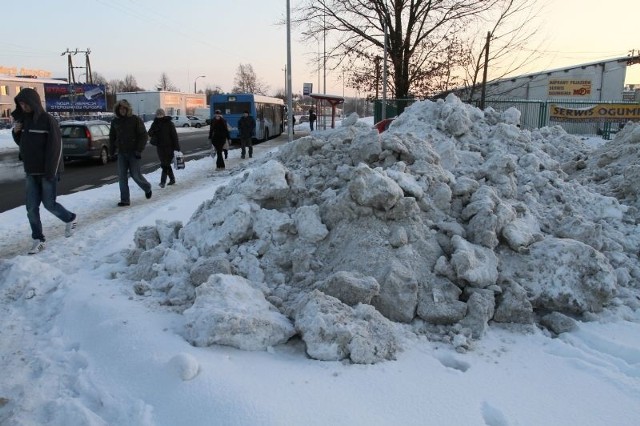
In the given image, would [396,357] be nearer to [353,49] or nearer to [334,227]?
[334,227]

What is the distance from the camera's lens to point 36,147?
5641 mm

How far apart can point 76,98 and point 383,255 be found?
173 ft

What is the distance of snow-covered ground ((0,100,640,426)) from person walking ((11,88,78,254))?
1.76 feet

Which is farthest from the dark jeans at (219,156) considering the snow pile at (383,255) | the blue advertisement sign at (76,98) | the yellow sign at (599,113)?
the blue advertisement sign at (76,98)

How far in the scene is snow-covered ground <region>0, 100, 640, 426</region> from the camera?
278 centimetres

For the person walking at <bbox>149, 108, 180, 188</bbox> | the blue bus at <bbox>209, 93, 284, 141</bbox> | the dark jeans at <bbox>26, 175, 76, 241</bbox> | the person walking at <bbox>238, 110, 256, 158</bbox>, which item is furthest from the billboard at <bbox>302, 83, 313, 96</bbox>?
the dark jeans at <bbox>26, 175, 76, 241</bbox>

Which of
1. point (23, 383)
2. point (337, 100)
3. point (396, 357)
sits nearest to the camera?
point (23, 383)

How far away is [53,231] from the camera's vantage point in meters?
6.74

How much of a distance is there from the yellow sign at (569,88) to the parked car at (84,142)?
3143cm

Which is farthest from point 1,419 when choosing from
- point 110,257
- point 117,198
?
point 117,198

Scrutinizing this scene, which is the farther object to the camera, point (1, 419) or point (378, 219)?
point (378, 219)

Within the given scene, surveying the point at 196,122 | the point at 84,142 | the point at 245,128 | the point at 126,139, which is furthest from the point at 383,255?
the point at 196,122

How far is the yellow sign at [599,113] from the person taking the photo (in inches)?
864

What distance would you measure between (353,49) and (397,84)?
2851 mm
